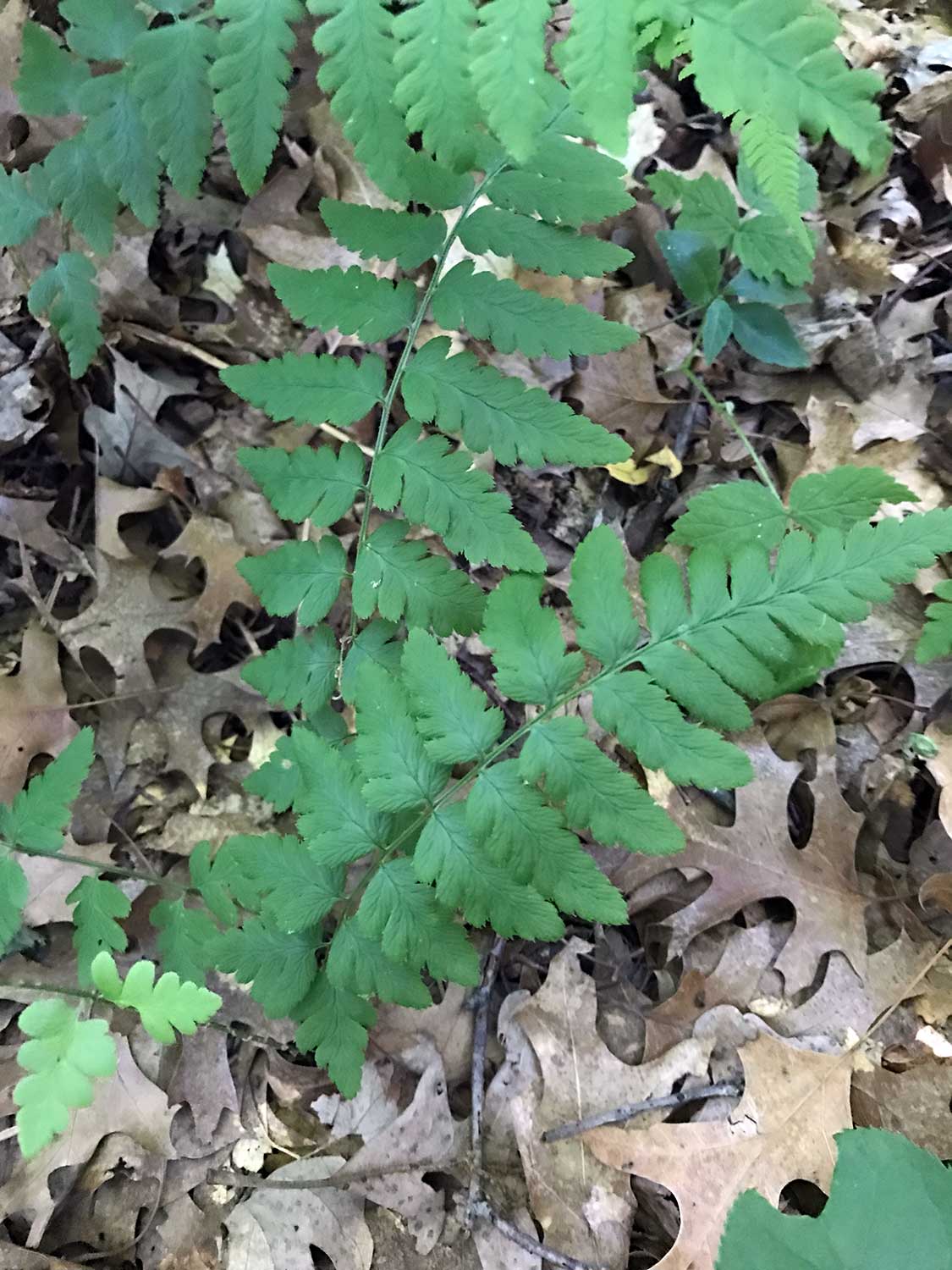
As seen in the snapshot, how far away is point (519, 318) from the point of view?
1.89 m

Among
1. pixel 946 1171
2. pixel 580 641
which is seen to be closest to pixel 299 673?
pixel 580 641

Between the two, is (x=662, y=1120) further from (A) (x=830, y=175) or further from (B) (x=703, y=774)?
(A) (x=830, y=175)

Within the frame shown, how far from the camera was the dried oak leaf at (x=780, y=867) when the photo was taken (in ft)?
7.39

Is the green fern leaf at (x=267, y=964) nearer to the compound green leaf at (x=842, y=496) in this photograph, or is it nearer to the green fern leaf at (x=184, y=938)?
the green fern leaf at (x=184, y=938)

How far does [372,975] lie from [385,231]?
1.73 meters

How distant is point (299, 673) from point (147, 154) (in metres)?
1.28

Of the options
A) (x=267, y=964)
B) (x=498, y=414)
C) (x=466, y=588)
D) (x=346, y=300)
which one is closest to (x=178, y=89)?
(x=346, y=300)

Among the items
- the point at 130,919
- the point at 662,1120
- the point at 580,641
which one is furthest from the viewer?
the point at 130,919

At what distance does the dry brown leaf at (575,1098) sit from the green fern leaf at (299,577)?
120 cm

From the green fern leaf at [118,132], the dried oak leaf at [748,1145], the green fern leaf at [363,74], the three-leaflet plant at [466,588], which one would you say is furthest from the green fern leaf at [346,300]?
the dried oak leaf at [748,1145]

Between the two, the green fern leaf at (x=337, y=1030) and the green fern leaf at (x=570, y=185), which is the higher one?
the green fern leaf at (x=570, y=185)

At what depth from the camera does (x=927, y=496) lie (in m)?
2.64

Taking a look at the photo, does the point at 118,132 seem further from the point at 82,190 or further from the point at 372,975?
the point at 372,975

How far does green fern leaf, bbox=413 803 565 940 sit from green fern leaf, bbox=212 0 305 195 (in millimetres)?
1366
